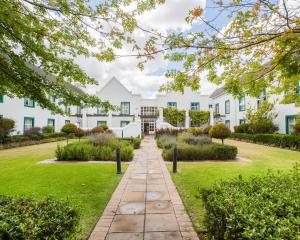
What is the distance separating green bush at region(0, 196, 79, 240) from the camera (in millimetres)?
1860

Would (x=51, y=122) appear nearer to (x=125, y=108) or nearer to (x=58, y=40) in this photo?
(x=125, y=108)

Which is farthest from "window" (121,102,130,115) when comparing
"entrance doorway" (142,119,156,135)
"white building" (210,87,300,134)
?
"white building" (210,87,300,134)

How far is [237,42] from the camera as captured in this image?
139 inches

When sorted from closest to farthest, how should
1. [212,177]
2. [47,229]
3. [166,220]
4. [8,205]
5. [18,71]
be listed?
[47,229] → [8,205] → [18,71] → [166,220] → [212,177]

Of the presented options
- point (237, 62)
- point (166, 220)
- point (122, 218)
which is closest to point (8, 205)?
point (122, 218)

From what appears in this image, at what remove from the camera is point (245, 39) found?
3531 millimetres

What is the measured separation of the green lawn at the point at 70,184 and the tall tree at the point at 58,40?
2.13 meters

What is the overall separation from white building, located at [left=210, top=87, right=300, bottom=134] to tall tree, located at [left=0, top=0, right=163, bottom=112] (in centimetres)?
904

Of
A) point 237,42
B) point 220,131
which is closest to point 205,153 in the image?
point 220,131

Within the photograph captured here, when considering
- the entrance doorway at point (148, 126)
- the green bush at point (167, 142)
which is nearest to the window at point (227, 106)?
the entrance doorway at point (148, 126)

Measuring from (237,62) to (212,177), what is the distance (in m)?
4.05

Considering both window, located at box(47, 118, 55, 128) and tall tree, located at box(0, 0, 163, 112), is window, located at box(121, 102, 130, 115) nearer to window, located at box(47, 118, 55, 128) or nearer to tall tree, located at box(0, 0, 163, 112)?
window, located at box(47, 118, 55, 128)

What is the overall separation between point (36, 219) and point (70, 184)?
164 inches

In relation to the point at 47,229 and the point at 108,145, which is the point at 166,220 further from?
the point at 108,145
